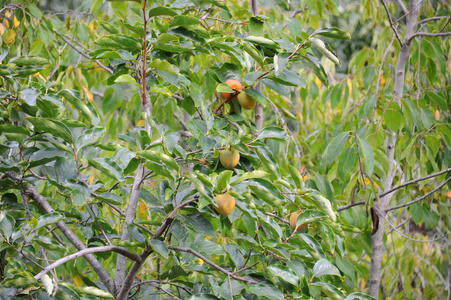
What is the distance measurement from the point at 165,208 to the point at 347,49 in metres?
5.78

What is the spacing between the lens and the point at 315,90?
8.67 ft

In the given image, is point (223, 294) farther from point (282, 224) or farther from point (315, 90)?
point (315, 90)

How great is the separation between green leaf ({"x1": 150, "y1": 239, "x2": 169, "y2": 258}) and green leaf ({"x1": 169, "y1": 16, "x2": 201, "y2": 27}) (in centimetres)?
45

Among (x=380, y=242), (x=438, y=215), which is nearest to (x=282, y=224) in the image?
(x=380, y=242)

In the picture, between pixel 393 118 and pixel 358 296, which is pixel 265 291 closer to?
pixel 358 296

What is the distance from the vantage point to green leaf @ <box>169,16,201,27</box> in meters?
1.06

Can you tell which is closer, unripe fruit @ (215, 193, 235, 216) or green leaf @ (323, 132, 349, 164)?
unripe fruit @ (215, 193, 235, 216)

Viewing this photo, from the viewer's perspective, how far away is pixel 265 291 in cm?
94

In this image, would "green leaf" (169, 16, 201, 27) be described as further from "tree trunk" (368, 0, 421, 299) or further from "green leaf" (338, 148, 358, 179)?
"tree trunk" (368, 0, 421, 299)

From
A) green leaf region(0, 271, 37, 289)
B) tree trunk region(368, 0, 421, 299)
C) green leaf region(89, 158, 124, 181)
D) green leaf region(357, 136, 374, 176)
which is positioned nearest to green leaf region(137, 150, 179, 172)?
green leaf region(89, 158, 124, 181)

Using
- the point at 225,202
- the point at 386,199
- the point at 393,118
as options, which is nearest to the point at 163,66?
the point at 225,202

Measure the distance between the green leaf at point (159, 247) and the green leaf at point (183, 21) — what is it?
1.48 ft

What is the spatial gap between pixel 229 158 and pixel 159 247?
0.22m

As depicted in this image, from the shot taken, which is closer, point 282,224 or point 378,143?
point 282,224
